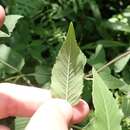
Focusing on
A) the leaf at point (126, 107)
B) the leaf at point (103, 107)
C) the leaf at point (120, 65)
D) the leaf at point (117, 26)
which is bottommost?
the leaf at point (120, 65)

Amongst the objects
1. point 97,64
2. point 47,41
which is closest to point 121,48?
point 47,41

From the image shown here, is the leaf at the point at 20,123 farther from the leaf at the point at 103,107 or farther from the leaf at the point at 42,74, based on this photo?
the leaf at the point at 103,107

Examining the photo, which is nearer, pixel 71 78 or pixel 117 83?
pixel 71 78

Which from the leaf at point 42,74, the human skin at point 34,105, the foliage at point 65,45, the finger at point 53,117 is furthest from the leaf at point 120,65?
the finger at point 53,117

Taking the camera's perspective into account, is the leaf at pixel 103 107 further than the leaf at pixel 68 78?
No

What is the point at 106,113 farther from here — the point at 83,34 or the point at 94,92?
the point at 83,34

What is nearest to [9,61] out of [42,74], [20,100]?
[42,74]

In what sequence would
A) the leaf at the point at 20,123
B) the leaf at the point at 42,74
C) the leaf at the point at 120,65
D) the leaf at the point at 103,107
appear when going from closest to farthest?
the leaf at the point at 103,107
the leaf at the point at 20,123
the leaf at the point at 42,74
the leaf at the point at 120,65

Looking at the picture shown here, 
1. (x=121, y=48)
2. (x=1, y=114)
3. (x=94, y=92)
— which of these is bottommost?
(x=121, y=48)
